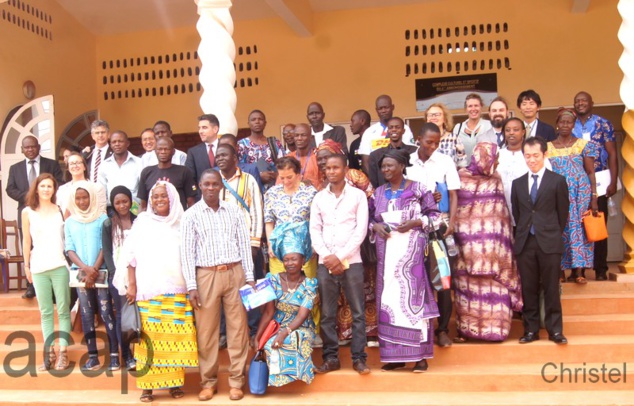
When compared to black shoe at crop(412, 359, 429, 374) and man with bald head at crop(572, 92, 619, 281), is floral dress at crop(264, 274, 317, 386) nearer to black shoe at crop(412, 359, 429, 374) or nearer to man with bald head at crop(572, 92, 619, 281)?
black shoe at crop(412, 359, 429, 374)

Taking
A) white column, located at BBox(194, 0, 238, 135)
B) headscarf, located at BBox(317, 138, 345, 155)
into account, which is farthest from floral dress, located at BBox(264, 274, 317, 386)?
white column, located at BBox(194, 0, 238, 135)

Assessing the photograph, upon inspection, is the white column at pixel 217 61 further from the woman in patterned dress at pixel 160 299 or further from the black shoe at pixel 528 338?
the black shoe at pixel 528 338

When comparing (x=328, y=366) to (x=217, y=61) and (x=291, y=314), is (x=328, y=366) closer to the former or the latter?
(x=291, y=314)

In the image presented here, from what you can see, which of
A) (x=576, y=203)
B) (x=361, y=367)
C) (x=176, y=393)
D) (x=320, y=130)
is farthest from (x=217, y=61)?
(x=576, y=203)

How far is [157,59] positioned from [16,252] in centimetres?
427

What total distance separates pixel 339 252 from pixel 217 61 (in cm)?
299

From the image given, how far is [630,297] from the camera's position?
22.4 ft

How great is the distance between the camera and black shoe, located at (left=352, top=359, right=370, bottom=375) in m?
5.77

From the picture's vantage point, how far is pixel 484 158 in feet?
20.2

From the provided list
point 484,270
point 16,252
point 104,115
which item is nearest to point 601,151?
point 484,270

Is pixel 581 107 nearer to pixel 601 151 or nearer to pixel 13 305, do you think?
pixel 601 151

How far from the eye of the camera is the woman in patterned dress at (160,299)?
5660 millimetres

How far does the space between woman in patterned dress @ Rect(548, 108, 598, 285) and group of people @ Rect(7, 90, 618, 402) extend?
2cm

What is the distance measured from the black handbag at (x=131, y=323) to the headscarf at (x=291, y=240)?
1.24m
